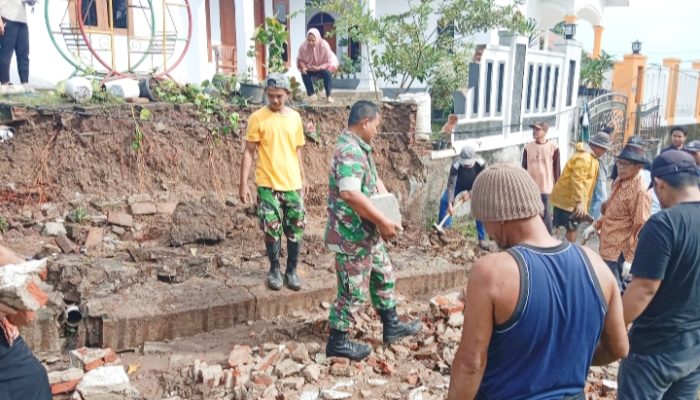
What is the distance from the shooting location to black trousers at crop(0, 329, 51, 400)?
7.32ft

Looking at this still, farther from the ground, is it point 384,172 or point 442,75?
point 442,75

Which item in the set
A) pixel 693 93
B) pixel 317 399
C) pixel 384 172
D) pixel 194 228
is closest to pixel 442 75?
pixel 384 172

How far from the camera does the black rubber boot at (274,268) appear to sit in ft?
15.7

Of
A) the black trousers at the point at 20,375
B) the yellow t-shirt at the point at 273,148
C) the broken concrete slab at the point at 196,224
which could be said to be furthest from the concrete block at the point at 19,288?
the broken concrete slab at the point at 196,224

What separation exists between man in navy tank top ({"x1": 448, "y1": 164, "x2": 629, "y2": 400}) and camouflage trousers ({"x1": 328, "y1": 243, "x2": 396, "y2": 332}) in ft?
6.09

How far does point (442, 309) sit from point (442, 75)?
7030mm

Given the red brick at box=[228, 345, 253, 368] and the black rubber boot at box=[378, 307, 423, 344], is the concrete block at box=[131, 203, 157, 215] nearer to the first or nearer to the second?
the red brick at box=[228, 345, 253, 368]

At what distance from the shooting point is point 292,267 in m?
4.96

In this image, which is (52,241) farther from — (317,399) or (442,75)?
(442,75)

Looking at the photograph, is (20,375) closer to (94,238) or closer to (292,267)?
(292,267)

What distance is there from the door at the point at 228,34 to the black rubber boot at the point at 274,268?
813 centimetres

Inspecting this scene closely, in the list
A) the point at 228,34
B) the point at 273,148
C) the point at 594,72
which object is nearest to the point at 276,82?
the point at 273,148

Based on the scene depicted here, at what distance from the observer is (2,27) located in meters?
6.99

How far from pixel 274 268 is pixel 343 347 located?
126cm
